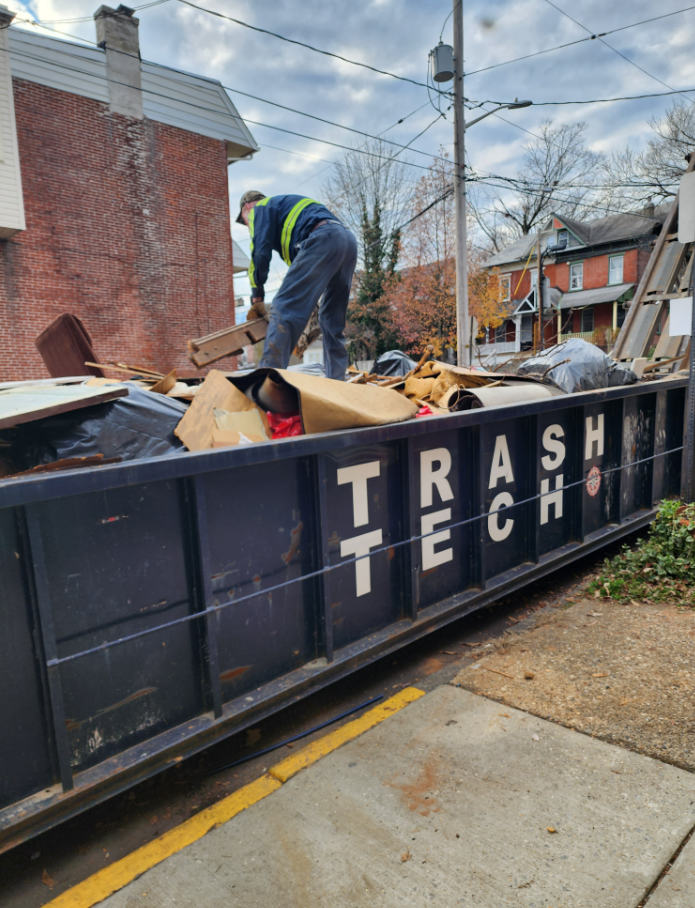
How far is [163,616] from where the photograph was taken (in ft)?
7.39

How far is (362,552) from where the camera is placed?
2979mm

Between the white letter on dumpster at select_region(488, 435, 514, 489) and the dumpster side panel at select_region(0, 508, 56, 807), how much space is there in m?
2.57

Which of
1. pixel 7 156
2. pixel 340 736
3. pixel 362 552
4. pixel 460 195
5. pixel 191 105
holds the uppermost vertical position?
pixel 191 105

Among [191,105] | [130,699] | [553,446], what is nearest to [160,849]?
[130,699]

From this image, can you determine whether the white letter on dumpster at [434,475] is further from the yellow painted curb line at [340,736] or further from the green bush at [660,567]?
the green bush at [660,567]

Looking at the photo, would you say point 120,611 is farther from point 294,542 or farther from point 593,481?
point 593,481

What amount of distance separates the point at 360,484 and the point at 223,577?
0.83 metres

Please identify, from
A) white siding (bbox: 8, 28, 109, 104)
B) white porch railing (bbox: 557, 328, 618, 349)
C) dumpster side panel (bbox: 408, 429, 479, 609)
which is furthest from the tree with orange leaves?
dumpster side panel (bbox: 408, 429, 479, 609)

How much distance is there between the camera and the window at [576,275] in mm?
41094

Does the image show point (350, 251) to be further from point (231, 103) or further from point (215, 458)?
point (231, 103)

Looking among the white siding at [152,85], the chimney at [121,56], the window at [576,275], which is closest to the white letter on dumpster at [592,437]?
the white siding at [152,85]

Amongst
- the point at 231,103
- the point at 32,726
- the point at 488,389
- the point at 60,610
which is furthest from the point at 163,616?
the point at 231,103

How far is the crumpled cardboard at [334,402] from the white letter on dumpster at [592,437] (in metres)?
1.91

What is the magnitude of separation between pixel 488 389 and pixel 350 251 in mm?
1597
